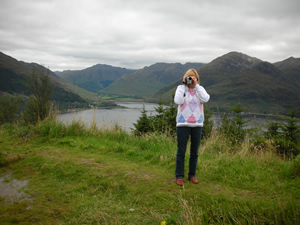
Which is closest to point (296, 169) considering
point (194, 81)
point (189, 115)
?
point (189, 115)

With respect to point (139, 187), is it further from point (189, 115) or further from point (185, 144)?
point (189, 115)

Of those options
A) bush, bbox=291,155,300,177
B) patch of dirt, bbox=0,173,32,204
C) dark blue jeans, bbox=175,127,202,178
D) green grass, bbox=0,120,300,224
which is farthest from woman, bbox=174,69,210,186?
patch of dirt, bbox=0,173,32,204

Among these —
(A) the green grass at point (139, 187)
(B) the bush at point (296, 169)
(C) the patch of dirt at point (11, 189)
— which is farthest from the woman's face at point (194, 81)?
(C) the patch of dirt at point (11, 189)

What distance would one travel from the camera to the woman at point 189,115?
12.1 ft

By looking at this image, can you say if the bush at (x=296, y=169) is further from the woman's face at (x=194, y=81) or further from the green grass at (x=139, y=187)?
the woman's face at (x=194, y=81)

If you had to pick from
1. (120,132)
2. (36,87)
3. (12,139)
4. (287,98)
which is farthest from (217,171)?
(287,98)

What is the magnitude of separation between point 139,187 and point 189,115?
1528mm

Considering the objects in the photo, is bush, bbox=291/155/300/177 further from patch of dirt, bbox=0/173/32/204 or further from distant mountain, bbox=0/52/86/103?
distant mountain, bbox=0/52/86/103

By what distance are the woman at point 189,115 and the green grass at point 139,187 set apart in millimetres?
346

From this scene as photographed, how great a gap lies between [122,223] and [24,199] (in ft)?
5.57

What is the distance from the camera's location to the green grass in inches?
89.6

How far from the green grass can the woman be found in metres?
0.35

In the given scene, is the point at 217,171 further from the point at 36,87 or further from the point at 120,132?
the point at 36,87

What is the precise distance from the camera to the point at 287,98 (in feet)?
457
